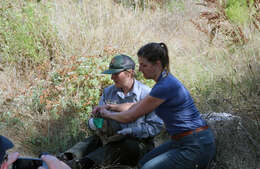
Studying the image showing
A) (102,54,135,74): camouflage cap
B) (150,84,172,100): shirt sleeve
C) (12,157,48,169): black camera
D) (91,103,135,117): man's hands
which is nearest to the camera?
(12,157,48,169): black camera

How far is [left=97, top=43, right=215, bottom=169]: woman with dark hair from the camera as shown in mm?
2775

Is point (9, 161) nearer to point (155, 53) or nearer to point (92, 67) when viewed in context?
point (155, 53)

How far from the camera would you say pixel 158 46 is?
2883mm

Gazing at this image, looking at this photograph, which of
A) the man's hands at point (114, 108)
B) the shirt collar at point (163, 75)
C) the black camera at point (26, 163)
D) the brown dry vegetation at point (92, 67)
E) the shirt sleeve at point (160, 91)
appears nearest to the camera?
the black camera at point (26, 163)

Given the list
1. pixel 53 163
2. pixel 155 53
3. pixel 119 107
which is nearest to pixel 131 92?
pixel 119 107

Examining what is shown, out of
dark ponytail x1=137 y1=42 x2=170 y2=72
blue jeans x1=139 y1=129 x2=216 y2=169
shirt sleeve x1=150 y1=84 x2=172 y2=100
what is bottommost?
blue jeans x1=139 y1=129 x2=216 y2=169

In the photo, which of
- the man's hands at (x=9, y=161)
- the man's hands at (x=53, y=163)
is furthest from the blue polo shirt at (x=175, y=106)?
the man's hands at (x=9, y=161)

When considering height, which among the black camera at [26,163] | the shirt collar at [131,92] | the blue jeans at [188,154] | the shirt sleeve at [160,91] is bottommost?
the blue jeans at [188,154]

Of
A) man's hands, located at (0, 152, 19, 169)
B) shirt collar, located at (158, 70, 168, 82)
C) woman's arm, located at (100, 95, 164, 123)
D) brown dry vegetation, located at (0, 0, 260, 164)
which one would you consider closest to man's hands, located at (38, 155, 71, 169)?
man's hands, located at (0, 152, 19, 169)

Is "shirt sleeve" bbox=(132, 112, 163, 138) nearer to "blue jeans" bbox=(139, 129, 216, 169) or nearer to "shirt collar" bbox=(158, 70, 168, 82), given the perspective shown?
"blue jeans" bbox=(139, 129, 216, 169)

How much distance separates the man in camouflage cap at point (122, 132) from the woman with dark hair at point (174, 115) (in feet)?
1.70

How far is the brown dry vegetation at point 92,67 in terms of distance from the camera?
13.9 feet

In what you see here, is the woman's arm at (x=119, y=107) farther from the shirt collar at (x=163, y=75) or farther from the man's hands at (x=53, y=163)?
the man's hands at (x=53, y=163)

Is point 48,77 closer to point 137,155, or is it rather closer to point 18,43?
point 18,43
